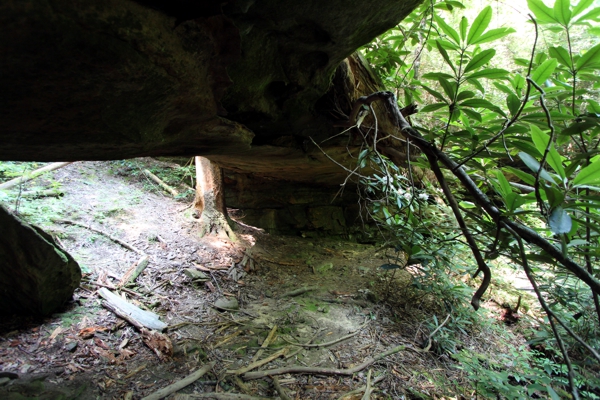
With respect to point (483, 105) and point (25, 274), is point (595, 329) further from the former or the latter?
point (25, 274)

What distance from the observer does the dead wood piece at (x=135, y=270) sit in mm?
3182

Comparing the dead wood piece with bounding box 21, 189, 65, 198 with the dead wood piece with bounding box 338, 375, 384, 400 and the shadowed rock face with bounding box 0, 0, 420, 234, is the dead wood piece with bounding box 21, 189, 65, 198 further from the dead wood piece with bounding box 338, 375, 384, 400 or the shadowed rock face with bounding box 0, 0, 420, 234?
the dead wood piece with bounding box 338, 375, 384, 400

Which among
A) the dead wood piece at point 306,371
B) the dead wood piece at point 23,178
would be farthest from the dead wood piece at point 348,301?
the dead wood piece at point 23,178

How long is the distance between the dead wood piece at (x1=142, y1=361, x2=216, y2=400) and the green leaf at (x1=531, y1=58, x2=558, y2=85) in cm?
279

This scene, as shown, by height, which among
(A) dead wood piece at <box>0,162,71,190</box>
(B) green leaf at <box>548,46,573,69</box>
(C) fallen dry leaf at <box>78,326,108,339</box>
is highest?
(B) green leaf at <box>548,46,573,69</box>

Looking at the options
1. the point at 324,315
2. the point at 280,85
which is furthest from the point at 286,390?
the point at 280,85

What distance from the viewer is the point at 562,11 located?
56.8 inches

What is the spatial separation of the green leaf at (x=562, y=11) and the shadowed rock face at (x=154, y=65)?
0.80 m

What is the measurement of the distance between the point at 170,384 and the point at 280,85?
2.48 m

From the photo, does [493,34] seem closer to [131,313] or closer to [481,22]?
[481,22]

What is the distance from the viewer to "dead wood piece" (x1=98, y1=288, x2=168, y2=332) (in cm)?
259

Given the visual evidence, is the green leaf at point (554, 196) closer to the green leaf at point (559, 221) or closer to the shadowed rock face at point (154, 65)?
the green leaf at point (559, 221)

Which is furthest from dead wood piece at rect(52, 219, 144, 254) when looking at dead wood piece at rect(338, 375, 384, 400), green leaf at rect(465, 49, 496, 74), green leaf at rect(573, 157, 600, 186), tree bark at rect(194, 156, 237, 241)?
green leaf at rect(573, 157, 600, 186)

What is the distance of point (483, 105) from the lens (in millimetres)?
1761
